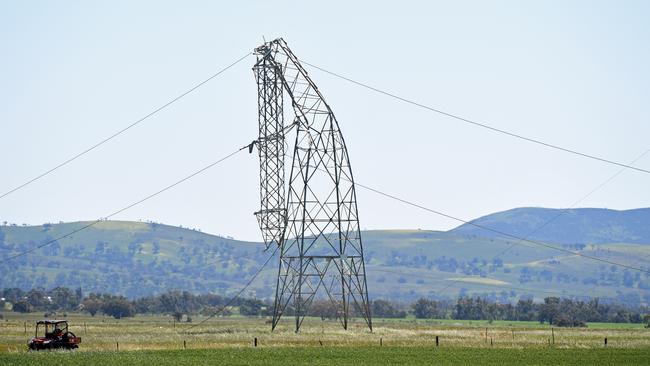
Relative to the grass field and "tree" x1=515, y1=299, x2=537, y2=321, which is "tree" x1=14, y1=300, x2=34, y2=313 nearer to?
"tree" x1=515, y1=299, x2=537, y2=321

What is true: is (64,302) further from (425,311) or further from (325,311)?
(425,311)

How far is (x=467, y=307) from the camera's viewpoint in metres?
182

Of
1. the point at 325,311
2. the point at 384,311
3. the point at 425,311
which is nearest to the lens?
the point at 325,311

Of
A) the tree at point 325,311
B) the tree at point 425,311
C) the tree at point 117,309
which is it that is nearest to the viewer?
the tree at point 117,309

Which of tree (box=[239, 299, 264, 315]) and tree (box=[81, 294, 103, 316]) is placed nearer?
tree (box=[81, 294, 103, 316])

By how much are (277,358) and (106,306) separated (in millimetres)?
112531

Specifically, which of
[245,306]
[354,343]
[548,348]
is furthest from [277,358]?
[245,306]

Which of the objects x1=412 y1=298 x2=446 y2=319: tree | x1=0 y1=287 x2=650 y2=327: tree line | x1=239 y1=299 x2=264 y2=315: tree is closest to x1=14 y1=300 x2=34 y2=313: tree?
x1=0 y1=287 x2=650 y2=327: tree line

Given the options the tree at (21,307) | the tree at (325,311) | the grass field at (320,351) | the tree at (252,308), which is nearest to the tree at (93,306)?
the tree at (21,307)

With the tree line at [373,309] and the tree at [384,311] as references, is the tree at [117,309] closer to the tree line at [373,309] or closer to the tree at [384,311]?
the tree line at [373,309]

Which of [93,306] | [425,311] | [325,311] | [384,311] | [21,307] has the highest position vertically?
[21,307]

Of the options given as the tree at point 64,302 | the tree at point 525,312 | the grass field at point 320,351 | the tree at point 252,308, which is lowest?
the grass field at point 320,351

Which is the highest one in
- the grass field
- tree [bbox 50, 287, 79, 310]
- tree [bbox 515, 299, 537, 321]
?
tree [bbox 50, 287, 79, 310]

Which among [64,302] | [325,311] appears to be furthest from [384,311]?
[64,302]
